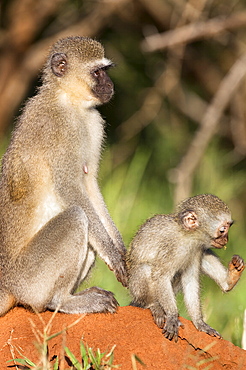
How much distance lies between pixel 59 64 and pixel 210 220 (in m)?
2.19

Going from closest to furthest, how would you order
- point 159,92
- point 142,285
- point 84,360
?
point 84,360
point 142,285
point 159,92

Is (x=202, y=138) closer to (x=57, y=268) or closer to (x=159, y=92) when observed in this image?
(x=159, y=92)

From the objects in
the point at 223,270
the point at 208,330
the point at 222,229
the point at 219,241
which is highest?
the point at 222,229

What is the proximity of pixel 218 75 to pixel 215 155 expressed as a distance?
1893 mm

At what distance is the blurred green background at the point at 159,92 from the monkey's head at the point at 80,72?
274 centimetres

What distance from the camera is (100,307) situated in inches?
233

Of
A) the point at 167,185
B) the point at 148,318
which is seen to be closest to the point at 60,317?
the point at 148,318

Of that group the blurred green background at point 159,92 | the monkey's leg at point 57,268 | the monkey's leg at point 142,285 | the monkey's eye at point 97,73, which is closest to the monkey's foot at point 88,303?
the monkey's leg at point 57,268

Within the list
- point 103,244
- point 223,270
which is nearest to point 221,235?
point 223,270

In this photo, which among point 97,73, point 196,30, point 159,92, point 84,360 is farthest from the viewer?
point 159,92

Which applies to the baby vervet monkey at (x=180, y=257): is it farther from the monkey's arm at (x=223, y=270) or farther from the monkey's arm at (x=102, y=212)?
the monkey's arm at (x=102, y=212)

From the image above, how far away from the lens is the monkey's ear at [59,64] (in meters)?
6.93

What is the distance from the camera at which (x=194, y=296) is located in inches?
236

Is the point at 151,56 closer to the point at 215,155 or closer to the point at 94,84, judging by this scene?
the point at 215,155
